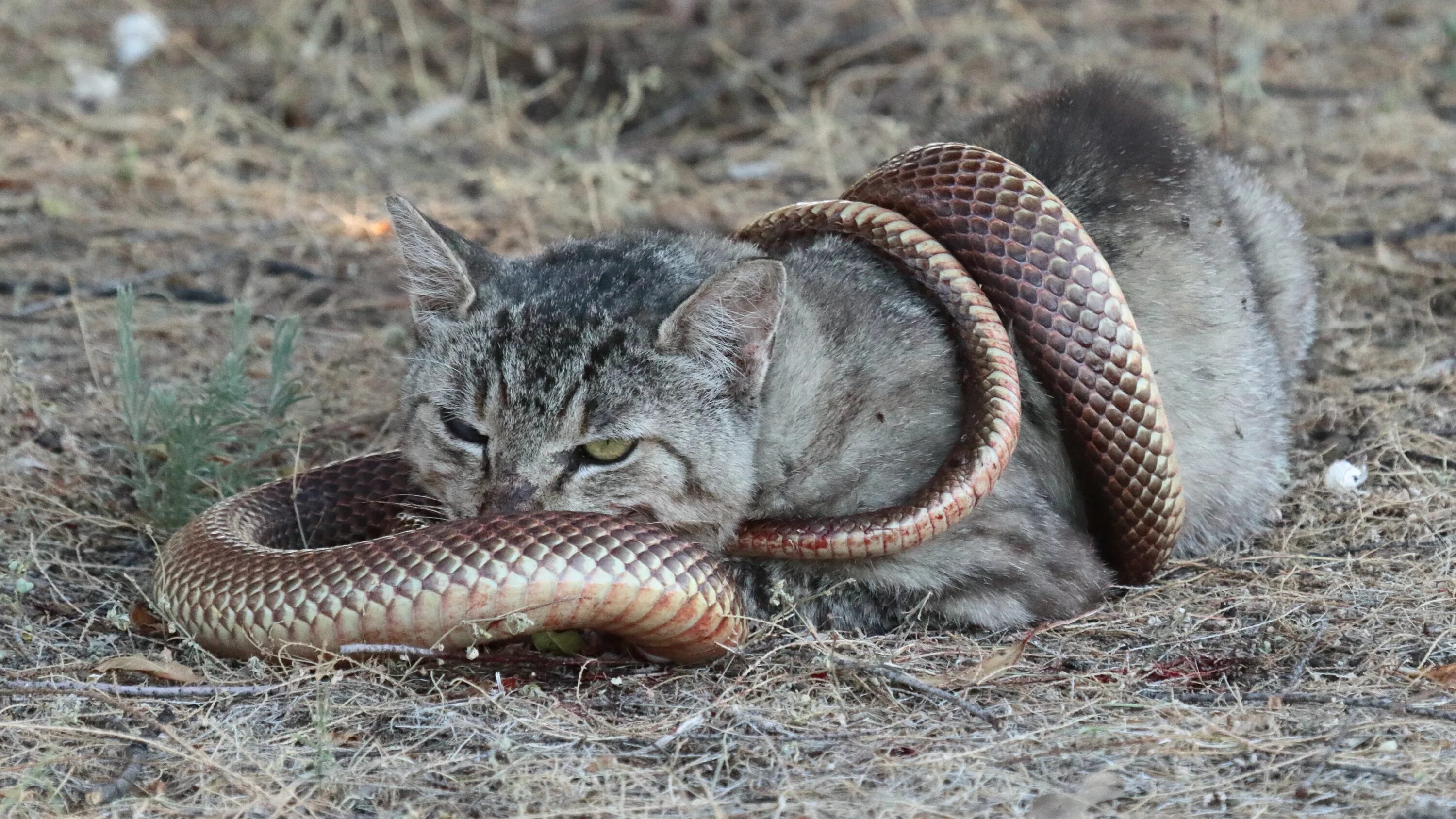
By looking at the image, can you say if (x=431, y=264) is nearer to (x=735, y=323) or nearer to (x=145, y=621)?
(x=735, y=323)

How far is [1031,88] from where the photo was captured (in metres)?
8.66

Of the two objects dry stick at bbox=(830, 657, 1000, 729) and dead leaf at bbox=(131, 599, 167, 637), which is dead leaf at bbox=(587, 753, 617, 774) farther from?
dead leaf at bbox=(131, 599, 167, 637)

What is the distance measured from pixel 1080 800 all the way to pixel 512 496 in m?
1.69

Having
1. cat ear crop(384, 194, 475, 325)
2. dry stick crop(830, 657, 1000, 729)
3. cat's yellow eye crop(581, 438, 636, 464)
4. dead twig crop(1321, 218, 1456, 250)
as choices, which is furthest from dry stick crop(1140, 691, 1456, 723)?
dead twig crop(1321, 218, 1456, 250)

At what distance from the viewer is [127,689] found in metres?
3.59

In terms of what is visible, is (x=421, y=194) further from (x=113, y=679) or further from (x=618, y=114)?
(x=113, y=679)

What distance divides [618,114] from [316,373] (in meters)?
3.41

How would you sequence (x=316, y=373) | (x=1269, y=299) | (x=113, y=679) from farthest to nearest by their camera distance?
(x=316, y=373)
(x=1269, y=299)
(x=113, y=679)

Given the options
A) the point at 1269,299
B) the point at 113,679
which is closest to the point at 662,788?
the point at 113,679

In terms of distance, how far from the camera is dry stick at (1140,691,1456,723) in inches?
135

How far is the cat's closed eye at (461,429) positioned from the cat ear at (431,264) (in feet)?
1.00

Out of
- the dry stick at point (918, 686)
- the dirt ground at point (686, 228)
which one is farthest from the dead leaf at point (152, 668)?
the dry stick at point (918, 686)

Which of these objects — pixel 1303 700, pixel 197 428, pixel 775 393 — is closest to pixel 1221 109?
pixel 775 393

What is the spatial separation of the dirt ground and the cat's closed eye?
623 millimetres
